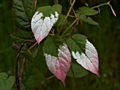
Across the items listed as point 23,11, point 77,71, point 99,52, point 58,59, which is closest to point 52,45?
point 58,59

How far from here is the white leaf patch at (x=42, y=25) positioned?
75 centimetres

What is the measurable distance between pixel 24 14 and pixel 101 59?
3.96 feet

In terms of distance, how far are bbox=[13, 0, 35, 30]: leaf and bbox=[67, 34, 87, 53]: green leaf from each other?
0.16 metres

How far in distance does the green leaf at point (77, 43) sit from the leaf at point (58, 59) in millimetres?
26

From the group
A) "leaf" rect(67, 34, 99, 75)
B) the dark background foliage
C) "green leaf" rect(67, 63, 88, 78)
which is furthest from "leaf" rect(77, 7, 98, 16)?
the dark background foliage

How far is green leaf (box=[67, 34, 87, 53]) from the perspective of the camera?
0.84 meters

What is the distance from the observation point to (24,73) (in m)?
1.12

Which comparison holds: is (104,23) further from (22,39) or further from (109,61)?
(22,39)

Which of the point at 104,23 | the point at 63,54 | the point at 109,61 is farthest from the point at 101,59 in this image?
the point at 63,54

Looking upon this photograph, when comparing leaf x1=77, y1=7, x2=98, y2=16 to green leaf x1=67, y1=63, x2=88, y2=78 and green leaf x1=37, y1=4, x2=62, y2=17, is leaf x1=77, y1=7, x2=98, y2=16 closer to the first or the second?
green leaf x1=37, y1=4, x2=62, y2=17

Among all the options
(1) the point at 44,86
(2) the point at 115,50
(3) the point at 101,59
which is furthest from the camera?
(2) the point at 115,50

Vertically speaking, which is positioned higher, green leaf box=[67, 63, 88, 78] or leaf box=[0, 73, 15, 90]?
leaf box=[0, 73, 15, 90]

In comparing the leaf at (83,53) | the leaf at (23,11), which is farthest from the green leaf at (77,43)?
the leaf at (23,11)

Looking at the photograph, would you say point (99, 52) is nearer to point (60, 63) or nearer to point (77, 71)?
point (77, 71)
